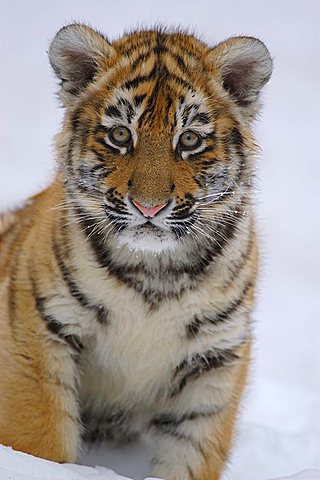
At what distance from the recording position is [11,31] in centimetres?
1105

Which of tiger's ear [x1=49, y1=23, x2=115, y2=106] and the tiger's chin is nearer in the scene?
the tiger's chin

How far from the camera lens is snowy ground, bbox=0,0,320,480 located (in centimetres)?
491

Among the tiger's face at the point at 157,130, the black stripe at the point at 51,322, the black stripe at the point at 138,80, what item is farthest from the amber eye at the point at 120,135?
the black stripe at the point at 51,322

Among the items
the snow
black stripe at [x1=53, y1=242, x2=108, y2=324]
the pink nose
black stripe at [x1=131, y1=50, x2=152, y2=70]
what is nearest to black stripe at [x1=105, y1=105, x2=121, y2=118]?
black stripe at [x1=131, y1=50, x2=152, y2=70]

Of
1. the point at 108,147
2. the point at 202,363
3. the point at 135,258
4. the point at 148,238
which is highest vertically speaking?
the point at 108,147

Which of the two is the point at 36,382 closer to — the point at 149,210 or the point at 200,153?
the point at 149,210

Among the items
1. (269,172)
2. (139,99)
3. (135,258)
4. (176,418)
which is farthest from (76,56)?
(269,172)

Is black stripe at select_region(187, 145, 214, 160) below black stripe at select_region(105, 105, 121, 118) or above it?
below

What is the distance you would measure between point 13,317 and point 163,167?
76 cm

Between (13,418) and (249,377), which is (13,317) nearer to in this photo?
(13,418)

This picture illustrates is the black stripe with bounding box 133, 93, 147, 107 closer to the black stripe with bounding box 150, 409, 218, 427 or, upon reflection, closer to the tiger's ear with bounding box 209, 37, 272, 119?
the tiger's ear with bounding box 209, 37, 272, 119

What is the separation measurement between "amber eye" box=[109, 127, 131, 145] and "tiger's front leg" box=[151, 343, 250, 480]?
2.72ft

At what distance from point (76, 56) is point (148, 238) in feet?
2.21

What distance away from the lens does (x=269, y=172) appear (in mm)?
8375
